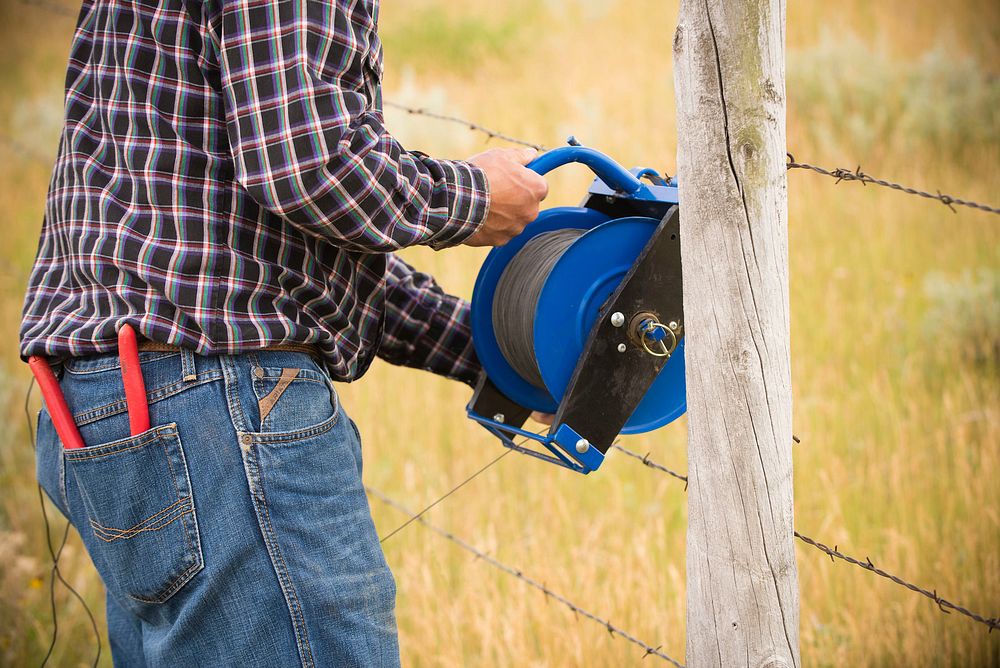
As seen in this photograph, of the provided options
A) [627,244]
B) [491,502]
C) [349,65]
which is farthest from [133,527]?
[491,502]

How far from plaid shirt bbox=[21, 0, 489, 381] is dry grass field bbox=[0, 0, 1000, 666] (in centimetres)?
172

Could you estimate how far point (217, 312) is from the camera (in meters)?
1.71

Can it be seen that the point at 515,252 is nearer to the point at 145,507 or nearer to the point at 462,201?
the point at 462,201

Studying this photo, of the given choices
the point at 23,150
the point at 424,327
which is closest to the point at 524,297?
the point at 424,327

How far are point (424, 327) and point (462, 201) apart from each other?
0.64 meters

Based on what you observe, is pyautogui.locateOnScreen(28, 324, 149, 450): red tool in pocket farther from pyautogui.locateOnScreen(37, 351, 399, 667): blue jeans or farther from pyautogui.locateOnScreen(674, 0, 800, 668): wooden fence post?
pyautogui.locateOnScreen(674, 0, 800, 668): wooden fence post

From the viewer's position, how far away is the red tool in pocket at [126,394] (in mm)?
1684

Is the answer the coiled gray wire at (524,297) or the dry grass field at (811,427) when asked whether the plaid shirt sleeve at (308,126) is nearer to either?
the coiled gray wire at (524,297)

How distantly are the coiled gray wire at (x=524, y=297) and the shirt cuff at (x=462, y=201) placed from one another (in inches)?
8.6

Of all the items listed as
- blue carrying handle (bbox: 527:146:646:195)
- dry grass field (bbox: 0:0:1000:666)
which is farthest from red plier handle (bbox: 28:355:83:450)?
dry grass field (bbox: 0:0:1000:666)

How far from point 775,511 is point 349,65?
3.61 ft

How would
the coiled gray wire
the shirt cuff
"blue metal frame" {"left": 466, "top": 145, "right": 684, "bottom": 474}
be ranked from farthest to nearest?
the coiled gray wire < "blue metal frame" {"left": 466, "top": 145, "right": 684, "bottom": 474} < the shirt cuff

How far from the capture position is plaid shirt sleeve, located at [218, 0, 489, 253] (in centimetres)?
156

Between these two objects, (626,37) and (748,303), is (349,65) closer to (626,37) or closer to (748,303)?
(748,303)
